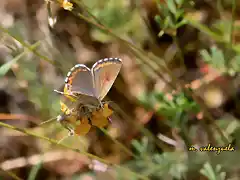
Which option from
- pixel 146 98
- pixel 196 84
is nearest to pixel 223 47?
pixel 196 84

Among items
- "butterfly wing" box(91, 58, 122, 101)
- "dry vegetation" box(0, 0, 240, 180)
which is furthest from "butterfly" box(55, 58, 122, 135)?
"dry vegetation" box(0, 0, 240, 180)

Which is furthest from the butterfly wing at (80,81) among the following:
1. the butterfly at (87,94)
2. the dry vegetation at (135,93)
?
the dry vegetation at (135,93)

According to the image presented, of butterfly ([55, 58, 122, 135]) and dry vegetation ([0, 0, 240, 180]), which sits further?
dry vegetation ([0, 0, 240, 180])

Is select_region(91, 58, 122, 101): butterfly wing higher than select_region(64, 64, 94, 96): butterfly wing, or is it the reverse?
select_region(91, 58, 122, 101): butterfly wing

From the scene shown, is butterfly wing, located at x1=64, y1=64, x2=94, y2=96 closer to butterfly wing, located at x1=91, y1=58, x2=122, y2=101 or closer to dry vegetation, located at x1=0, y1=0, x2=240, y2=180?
butterfly wing, located at x1=91, y1=58, x2=122, y2=101

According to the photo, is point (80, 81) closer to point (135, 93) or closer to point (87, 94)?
point (87, 94)

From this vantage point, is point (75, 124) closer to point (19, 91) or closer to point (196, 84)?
point (196, 84)

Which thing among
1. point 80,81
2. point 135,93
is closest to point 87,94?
point 80,81

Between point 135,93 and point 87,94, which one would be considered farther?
point 135,93
